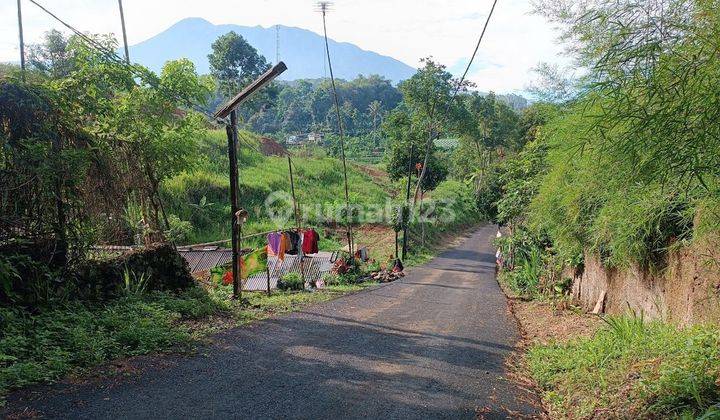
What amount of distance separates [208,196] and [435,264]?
13391 mm

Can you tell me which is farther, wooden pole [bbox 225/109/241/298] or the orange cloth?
the orange cloth

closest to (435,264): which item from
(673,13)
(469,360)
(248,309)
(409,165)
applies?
(409,165)

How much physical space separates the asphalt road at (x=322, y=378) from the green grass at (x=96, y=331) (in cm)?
35

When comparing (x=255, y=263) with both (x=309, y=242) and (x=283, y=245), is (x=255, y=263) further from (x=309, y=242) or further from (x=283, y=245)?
(x=309, y=242)

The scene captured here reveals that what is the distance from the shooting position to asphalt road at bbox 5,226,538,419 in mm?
4602

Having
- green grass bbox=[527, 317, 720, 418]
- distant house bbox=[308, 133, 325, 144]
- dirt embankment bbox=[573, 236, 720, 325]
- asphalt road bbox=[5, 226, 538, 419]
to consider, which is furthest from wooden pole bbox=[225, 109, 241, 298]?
distant house bbox=[308, 133, 325, 144]

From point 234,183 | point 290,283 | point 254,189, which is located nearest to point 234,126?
point 234,183

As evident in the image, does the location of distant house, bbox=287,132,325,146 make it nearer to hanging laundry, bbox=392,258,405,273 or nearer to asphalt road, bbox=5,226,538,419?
hanging laundry, bbox=392,258,405,273

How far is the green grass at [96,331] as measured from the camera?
5105 mm

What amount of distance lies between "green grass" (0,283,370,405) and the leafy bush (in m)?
7.27

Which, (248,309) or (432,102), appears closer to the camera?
(248,309)

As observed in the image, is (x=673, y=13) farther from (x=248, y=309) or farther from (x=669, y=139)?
(x=248, y=309)

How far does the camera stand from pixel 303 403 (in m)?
4.86

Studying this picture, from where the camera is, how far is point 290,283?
1655 centimetres
